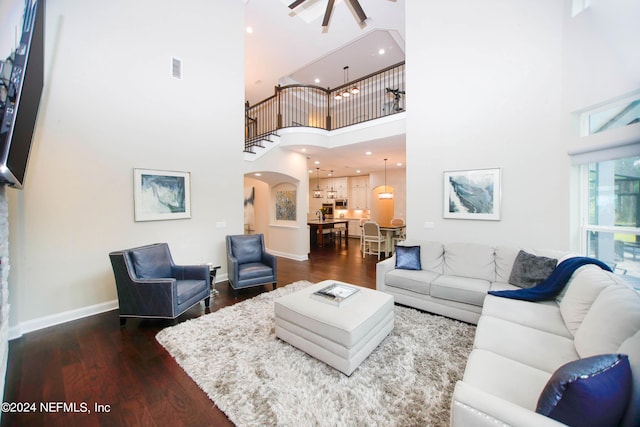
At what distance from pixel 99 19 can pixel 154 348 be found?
4.22m

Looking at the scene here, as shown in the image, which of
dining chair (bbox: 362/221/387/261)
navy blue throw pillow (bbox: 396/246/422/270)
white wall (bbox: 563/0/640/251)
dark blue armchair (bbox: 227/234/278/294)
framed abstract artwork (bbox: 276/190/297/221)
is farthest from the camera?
framed abstract artwork (bbox: 276/190/297/221)

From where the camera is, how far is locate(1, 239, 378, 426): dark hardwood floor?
65.2 inches

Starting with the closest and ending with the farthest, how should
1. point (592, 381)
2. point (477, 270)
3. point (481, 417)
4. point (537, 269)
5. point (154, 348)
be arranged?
point (592, 381) < point (481, 417) < point (154, 348) < point (537, 269) < point (477, 270)

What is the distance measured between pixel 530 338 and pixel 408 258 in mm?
1839

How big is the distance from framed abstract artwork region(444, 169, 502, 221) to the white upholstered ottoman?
7.05 ft

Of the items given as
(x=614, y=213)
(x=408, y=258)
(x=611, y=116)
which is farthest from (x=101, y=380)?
(x=611, y=116)

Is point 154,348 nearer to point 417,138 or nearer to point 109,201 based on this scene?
point 109,201

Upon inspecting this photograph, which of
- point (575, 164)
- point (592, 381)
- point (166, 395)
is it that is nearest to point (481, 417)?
point (592, 381)

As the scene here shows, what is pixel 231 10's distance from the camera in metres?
4.68

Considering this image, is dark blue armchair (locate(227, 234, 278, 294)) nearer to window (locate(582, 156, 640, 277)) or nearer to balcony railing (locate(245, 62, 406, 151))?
balcony railing (locate(245, 62, 406, 151))

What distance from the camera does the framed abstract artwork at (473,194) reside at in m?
3.57

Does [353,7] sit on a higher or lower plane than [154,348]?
higher

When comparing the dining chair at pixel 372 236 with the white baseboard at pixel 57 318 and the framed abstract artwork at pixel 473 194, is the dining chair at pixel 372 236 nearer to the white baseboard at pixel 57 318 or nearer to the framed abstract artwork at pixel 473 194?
the framed abstract artwork at pixel 473 194

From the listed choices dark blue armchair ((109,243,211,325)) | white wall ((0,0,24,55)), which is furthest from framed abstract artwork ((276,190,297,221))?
white wall ((0,0,24,55))
